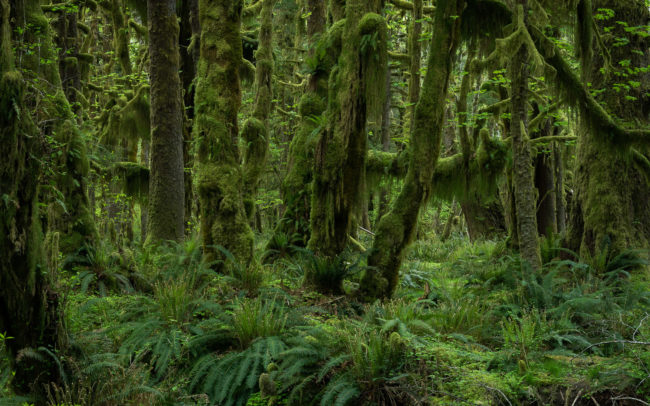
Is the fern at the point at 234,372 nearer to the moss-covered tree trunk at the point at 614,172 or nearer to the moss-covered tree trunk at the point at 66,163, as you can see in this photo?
the moss-covered tree trunk at the point at 66,163

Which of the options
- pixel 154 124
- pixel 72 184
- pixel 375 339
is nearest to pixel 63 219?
pixel 72 184

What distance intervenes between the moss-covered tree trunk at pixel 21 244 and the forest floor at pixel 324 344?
0.16 meters

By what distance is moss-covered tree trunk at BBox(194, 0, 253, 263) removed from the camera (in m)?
6.77

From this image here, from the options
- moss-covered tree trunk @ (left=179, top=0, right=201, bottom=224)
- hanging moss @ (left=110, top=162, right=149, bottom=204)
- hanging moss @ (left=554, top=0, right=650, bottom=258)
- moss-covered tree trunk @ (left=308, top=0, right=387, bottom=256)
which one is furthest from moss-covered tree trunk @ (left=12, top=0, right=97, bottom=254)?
hanging moss @ (left=554, top=0, right=650, bottom=258)

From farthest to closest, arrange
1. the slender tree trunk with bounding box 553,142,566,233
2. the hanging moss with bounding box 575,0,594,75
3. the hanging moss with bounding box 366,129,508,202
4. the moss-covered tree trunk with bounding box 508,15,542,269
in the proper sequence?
the slender tree trunk with bounding box 553,142,566,233 < the hanging moss with bounding box 366,129,508,202 < the hanging moss with bounding box 575,0,594,75 < the moss-covered tree trunk with bounding box 508,15,542,269

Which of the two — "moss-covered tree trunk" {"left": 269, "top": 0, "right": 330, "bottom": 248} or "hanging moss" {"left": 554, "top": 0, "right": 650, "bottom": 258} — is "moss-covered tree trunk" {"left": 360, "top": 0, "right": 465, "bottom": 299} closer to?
"moss-covered tree trunk" {"left": 269, "top": 0, "right": 330, "bottom": 248}

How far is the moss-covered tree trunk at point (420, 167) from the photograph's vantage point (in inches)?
255

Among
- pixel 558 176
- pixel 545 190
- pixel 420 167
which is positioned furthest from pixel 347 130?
pixel 558 176

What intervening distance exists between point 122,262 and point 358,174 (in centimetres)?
382

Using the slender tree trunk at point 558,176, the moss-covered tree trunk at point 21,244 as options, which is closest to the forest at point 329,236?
the moss-covered tree trunk at point 21,244

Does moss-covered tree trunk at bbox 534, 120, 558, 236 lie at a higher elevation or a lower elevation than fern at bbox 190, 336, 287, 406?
higher

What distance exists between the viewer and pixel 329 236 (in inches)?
272

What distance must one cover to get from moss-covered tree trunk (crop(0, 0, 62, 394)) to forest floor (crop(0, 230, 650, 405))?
164 millimetres

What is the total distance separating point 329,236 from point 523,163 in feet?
10.3
